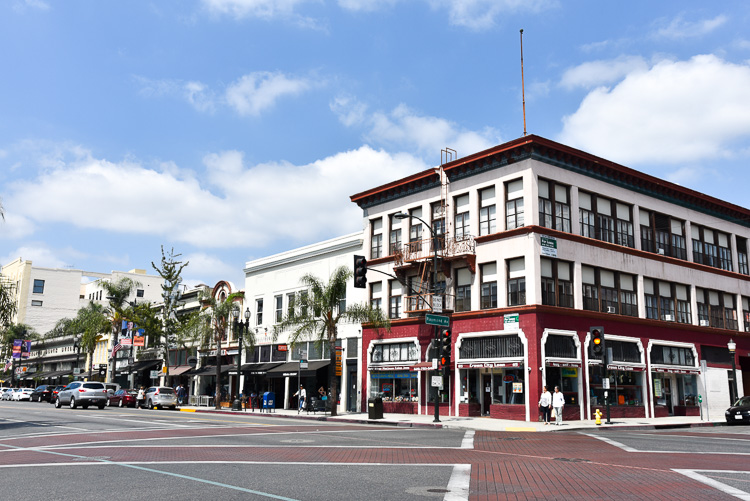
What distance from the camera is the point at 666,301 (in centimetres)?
4209

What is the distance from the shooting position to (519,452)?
17.0 metres

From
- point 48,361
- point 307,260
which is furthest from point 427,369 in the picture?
point 48,361

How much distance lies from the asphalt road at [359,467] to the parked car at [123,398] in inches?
1157

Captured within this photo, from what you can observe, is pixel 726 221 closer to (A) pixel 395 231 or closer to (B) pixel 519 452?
(A) pixel 395 231

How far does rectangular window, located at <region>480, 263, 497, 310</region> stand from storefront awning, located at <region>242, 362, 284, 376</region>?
61.0ft

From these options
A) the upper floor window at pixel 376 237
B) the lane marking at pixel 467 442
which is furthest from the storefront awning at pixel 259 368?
the lane marking at pixel 467 442

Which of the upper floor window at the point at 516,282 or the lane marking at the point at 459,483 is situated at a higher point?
the upper floor window at the point at 516,282

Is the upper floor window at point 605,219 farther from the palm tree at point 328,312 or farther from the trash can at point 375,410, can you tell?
the trash can at point 375,410

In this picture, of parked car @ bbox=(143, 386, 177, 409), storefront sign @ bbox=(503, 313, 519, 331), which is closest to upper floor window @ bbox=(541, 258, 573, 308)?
storefront sign @ bbox=(503, 313, 519, 331)

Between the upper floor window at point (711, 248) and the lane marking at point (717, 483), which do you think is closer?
the lane marking at point (717, 483)

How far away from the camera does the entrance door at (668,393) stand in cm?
4022

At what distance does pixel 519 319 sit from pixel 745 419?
1220cm

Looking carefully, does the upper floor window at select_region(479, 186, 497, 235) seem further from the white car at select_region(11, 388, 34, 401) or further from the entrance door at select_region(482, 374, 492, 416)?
the white car at select_region(11, 388, 34, 401)

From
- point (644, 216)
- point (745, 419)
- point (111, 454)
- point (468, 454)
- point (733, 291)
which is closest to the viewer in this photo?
point (111, 454)
